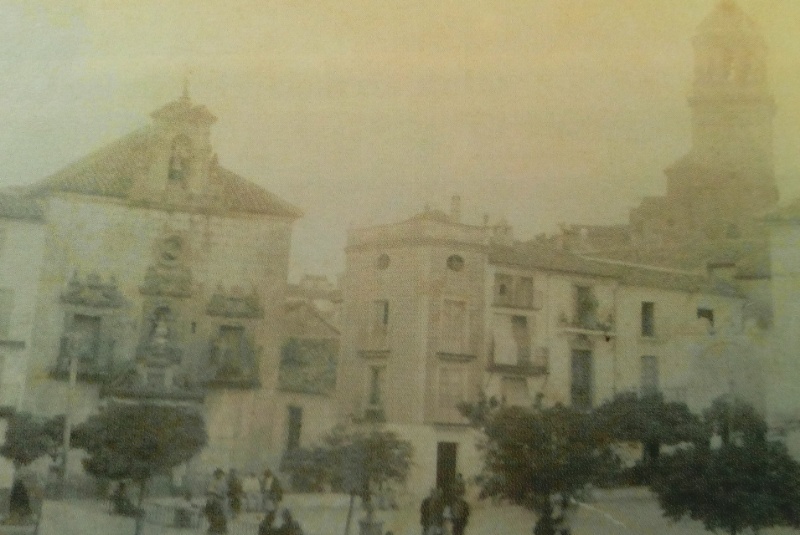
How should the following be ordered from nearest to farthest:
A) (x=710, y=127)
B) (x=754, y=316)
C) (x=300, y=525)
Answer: (x=300, y=525) → (x=754, y=316) → (x=710, y=127)

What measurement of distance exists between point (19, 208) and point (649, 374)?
5.22 meters

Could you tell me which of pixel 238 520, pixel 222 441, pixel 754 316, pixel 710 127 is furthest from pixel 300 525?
pixel 710 127

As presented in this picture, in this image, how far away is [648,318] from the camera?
272 inches

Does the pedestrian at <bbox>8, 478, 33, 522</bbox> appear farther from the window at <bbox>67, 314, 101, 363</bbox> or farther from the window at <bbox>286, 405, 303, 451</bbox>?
the window at <bbox>286, 405, 303, 451</bbox>

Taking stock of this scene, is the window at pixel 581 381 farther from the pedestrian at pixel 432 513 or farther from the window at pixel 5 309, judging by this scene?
the window at pixel 5 309

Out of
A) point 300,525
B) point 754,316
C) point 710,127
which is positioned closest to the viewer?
point 300,525

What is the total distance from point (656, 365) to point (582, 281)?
90 centimetres

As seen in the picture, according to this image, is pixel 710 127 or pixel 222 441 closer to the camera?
pixel 222 441

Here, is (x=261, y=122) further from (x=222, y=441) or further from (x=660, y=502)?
(x=660, y=502)

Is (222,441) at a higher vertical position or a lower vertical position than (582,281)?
lower

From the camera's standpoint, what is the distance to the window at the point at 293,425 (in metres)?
6.57

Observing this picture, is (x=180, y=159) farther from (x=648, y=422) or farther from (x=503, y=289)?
(x=648, y=422)

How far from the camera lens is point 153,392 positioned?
6.56m

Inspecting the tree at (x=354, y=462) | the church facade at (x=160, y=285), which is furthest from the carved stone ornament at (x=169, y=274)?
the tree at (x=354, y=462)
